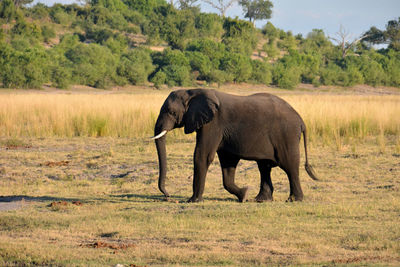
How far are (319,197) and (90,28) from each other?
50.3 m

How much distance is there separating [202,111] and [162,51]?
1741 inches

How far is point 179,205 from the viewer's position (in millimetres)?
8578

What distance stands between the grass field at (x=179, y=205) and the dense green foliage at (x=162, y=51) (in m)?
21.3

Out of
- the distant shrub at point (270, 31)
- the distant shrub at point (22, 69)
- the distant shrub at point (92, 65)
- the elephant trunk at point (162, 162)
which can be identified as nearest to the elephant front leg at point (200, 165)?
the elephant trunk at point (162, 162)

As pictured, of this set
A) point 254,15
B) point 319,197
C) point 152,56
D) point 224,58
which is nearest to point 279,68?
point 224,58

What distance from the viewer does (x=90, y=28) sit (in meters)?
57.4

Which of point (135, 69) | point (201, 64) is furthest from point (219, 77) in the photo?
point (135, 69)

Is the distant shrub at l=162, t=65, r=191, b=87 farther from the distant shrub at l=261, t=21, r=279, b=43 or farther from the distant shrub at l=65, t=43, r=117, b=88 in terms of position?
the distant shrub at l=261, t=21, r=279, b=43

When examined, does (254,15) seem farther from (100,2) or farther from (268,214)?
(268,214)

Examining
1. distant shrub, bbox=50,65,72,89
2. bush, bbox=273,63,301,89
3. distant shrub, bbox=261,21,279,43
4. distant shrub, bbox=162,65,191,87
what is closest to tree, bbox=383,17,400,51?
distant shrub, bbox=261,21,279,43

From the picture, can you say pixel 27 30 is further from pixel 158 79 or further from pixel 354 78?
pixel 354 78

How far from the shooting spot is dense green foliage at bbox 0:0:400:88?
39156 mm

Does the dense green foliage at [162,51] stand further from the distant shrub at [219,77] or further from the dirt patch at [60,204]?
the dirt patch at [60,204]

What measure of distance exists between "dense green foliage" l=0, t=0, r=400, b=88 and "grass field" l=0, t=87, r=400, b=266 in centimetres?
2134
